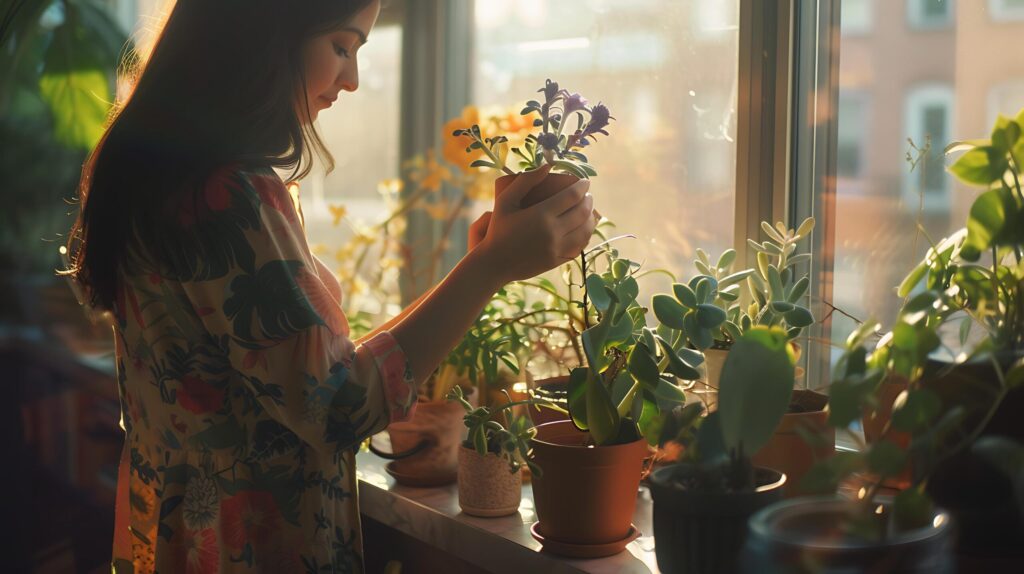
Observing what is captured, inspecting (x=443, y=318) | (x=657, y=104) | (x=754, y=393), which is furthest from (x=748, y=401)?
(x=657, y=104)

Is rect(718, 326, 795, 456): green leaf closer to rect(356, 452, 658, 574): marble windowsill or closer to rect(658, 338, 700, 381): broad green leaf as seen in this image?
rect(658, 338, 700, 381): broad green leaf

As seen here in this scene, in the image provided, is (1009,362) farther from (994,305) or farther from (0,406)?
(0,406)

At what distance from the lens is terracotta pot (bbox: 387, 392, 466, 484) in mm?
1291

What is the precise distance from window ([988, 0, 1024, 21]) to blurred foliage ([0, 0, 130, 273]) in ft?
4.33

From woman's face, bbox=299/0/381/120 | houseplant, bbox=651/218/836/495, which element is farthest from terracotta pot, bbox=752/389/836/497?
woman's face, bbox=299/0/381/120

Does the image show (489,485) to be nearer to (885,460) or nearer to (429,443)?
(429,443)

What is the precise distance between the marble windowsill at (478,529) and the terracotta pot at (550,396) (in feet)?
0.36

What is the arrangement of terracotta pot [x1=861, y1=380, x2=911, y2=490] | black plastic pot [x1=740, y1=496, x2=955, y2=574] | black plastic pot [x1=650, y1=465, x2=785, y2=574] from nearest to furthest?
1. black plastic pot [x1=740, y1=496, x2=955, y2=574]
2. black plastic pot [x1=650, y1=465, x2=785, y2=574]
3. terracotta pot [x1=861, y1=380, x2=911, y2=490]

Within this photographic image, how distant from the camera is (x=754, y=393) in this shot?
2.40ft

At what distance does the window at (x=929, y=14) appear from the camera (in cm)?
108

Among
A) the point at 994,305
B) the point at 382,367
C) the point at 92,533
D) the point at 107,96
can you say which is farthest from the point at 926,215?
the point at 92,533

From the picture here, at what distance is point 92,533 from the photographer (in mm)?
2055

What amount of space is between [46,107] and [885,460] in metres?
2.04

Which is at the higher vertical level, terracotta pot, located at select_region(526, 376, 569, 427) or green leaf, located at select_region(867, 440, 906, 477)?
green leaf, located at select_region(867, 440, 906, 477)
